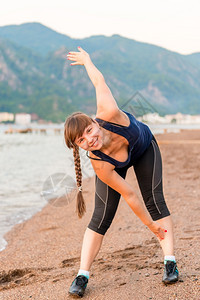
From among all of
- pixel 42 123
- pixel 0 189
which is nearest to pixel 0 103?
pixel 42 123

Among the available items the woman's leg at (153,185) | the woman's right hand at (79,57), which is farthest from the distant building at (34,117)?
the woman's leg at (153,185)

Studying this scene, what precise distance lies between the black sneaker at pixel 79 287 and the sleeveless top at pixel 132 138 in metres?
0.96

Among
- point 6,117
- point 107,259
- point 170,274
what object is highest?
point 170,274

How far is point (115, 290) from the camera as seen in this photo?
278 cm

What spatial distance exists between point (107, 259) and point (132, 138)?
1546 millimetres

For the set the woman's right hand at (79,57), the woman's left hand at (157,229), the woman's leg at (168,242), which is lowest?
the woman's leg at (168,242)

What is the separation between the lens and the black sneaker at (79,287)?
2.73 m

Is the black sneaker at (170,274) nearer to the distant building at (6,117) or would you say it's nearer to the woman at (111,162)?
the woman at (111,162)

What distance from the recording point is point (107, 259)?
3.62 m

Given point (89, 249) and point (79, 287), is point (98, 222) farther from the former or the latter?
point (79, 287)

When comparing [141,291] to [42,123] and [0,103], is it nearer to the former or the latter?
[42,123]

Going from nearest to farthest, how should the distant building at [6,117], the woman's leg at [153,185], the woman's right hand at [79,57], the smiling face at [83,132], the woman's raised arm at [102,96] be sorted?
the smiling face at [83,132]
the woman's raised arm at [102,96]
the woman's right hand at [79,57]
the woman's leg at [153,185]
the distant building at [6,117]

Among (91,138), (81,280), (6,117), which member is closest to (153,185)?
(91,138)

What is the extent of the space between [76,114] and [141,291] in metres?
1.45
